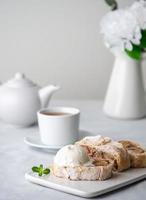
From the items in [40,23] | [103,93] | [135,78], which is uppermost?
[40,23]

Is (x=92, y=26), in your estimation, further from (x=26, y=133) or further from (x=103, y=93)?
(x=26, y=133)

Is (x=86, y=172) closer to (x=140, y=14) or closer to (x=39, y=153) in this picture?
(x=39, y=153)

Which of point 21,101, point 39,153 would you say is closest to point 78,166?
point 39,153

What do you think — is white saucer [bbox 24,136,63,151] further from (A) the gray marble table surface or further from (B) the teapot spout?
(B) the teapot spout

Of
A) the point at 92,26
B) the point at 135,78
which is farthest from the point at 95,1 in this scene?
the point at 135,78

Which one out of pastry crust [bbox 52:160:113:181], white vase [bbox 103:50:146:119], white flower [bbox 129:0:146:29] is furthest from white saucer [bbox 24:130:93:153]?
white flower [bbox 129:0:146:29]

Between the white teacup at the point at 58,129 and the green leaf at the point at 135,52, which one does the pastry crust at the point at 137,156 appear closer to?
the white teacup at the point at 58,129

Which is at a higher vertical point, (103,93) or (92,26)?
(92,26)

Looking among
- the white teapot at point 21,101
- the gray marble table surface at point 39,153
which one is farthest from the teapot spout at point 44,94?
the gray marble table surface at point 39,153
